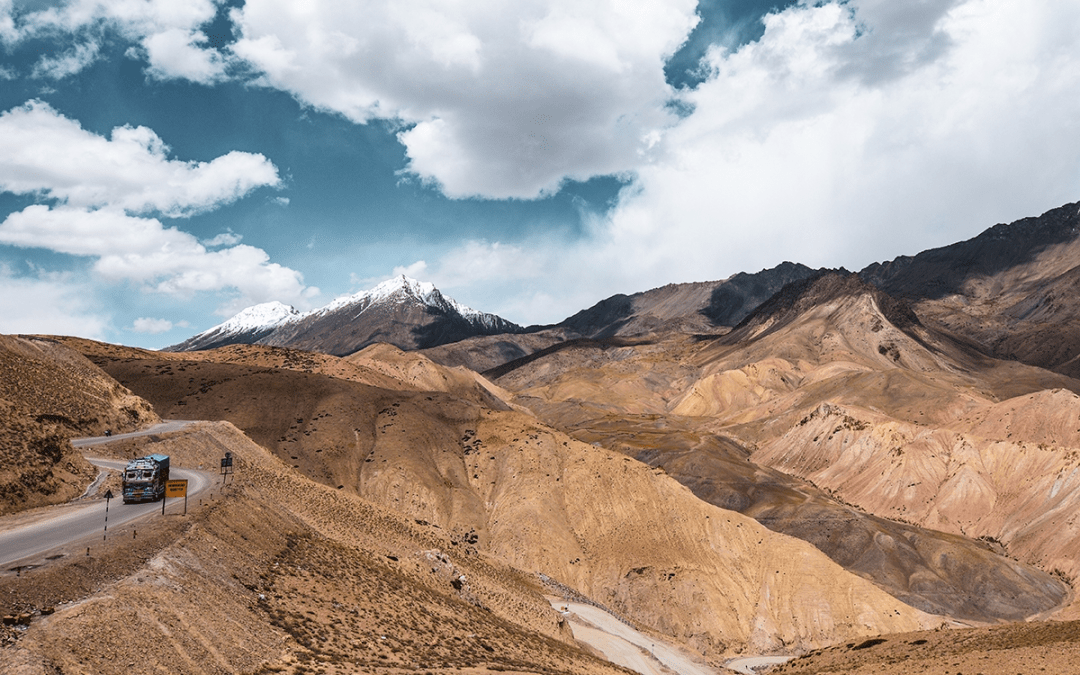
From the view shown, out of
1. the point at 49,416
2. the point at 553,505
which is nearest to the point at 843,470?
the point at 553,505

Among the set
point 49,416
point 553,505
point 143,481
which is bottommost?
point 553,505

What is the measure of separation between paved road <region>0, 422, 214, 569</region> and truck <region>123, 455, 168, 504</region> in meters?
0.41

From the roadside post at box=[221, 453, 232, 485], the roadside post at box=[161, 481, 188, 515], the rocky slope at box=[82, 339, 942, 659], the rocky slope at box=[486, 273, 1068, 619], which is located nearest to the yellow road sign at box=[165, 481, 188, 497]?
the roadside post at box=[161, 481, 188, 515]

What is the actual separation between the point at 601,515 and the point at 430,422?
2592 centimetres

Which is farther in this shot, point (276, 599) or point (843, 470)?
point (843, 470)

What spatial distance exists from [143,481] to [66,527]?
209 inches

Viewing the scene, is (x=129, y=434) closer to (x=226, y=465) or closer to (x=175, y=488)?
(x=226, y=465)

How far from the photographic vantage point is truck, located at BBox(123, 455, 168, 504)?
31906mm

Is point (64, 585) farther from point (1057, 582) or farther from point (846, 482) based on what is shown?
point (846, 482)

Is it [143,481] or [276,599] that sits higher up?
[143,481]

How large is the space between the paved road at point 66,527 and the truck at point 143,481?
41 centimetres

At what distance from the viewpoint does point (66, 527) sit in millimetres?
26781

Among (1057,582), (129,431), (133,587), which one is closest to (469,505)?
(129,431)

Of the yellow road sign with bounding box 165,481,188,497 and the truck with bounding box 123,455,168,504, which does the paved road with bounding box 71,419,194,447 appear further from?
the yellow road sign with bounding box 165,481,188,497
